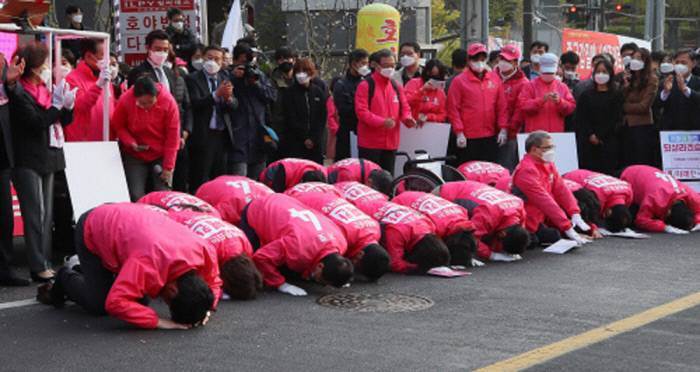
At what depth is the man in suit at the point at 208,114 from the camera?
11273 millimetres

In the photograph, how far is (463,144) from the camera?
12977 millimetres

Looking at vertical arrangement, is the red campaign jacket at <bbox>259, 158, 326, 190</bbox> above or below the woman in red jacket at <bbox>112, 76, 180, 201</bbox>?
below

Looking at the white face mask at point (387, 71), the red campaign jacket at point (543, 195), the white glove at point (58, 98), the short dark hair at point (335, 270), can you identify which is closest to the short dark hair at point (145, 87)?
the white glove at point (58, 98)

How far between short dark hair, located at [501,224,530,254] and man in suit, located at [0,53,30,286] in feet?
13.0

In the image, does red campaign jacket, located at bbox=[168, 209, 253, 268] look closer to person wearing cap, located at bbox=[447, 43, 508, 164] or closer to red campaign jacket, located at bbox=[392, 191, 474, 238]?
red campaign jacket, located at bbox=[392, 191, 474, 238]

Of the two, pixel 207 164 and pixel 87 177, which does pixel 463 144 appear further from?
pixel 87 177

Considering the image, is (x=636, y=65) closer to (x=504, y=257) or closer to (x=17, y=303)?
(x=504, y=257)

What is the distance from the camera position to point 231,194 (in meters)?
9.54

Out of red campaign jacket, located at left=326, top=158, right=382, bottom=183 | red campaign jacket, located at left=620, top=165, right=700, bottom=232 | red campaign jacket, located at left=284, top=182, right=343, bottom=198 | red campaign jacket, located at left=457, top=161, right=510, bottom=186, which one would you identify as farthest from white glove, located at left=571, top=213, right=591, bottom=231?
red campaign jacket, located at left=284, top=182, right=343, bottom=198

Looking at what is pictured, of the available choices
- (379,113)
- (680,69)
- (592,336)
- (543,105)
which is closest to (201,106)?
(379,113)

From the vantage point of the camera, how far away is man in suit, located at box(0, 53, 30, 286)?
8516 millimetres

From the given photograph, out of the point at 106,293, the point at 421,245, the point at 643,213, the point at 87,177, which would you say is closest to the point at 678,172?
the point at 643,213

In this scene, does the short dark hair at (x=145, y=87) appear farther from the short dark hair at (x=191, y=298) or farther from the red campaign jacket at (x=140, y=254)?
the short dark hair at (x=191, y=298)

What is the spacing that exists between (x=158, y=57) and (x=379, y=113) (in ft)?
8.82
